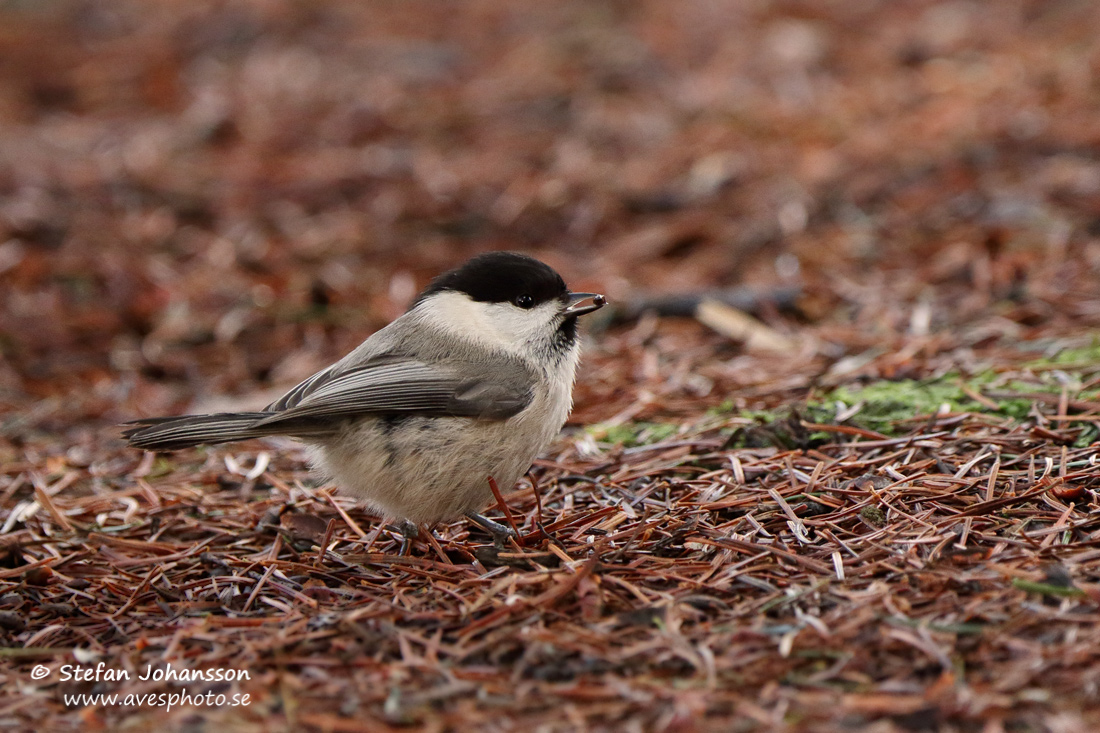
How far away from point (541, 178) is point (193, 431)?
3449mm

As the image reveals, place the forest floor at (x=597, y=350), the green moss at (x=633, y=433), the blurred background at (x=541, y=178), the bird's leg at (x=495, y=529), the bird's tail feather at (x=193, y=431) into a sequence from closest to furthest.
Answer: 1. the forest floor at (x=597, y=350)
2. the bird's tail feather at (x=193, y=431)
3. the bird's leg at (x=495, y=529)
4. the green moss at (x=633, y=433)
5. the blurred background at (x=541, y=178)

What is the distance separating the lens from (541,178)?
5645mm

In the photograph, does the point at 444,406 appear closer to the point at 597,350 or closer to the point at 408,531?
the point at 408,531

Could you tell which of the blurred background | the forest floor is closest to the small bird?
the forest floor

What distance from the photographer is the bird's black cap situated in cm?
274

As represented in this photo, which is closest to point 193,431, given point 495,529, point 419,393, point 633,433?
point 419,393

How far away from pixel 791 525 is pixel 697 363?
4.94 feet

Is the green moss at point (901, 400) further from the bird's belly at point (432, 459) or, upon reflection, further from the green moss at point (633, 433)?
the bird's belly at point (432, 459)

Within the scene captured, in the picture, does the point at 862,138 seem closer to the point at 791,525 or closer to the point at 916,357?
the point at 916,357

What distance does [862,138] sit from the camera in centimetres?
566

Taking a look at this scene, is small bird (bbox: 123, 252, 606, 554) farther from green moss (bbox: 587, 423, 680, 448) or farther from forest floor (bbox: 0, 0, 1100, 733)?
green moss (bbox: 587, 423, 680, 448)

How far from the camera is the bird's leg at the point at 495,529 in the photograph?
101 inches

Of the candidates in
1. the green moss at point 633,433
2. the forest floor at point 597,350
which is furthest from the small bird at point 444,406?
the green moss at point 633,433

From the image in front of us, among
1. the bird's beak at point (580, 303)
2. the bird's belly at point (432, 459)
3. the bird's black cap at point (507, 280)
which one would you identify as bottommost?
the bird's belly at point (432, 459)
